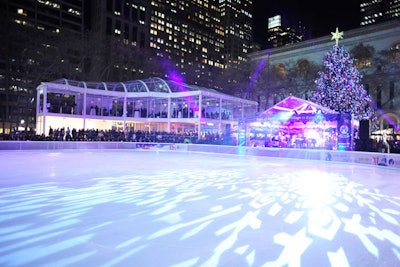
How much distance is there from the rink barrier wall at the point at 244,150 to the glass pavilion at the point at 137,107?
7.26 metres

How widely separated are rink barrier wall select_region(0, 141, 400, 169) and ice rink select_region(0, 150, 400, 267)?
668 cm

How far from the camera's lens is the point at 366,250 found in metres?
4.29

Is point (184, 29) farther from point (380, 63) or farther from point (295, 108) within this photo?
point (295, 108)

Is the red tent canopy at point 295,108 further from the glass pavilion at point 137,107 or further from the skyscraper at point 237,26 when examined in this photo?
the skyscraper at point 237,26

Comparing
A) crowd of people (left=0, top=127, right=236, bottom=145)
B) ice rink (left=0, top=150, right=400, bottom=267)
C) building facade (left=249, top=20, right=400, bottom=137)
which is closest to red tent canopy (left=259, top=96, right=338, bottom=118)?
crowd of people (left=0, top=127, right=236, bottom=145)

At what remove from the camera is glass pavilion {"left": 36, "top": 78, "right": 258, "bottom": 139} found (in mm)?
30672

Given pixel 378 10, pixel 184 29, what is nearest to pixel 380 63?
pixel 184 29

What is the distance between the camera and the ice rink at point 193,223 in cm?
390

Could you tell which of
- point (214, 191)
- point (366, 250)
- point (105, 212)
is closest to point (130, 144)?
point (214, 191)

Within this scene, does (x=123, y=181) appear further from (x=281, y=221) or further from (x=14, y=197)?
(x=281, y=221)

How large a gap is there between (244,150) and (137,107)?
18.4 m

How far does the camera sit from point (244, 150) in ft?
70.2

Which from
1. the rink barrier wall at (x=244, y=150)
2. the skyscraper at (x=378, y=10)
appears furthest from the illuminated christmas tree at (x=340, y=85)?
the skyscraper at (x=378, y=10)

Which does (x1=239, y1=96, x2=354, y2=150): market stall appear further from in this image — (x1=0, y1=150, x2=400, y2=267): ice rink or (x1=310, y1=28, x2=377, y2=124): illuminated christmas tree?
(x1=0, y1=150, x2=400, y2=267): ice rink
